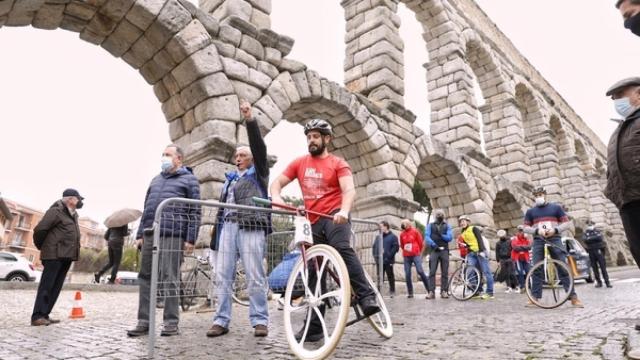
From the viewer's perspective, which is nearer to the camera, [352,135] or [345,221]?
[345,221]

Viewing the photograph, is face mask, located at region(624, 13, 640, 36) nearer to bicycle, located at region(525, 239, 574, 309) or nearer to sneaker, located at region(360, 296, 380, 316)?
sneaker, located at region(360, 296, 380, 316)

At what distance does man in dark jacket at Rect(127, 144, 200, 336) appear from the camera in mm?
3650

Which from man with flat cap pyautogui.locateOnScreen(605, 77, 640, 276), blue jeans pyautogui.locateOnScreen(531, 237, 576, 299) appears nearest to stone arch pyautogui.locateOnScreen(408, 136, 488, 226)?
blue jeans pyautogui.locateOnScreen(531, 237, 576, 299)

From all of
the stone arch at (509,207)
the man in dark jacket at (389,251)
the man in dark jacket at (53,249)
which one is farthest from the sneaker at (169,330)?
the stone arch at (509,207)

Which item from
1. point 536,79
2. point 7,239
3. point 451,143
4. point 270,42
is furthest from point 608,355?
point 7,239

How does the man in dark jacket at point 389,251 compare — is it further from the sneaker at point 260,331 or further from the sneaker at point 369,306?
the sneaker at point 369,306

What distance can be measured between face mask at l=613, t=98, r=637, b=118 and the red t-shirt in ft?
A: 6.46

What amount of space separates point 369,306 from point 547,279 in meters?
3.65

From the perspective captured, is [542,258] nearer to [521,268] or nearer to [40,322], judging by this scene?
[521,268]

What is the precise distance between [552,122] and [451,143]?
12529 millimetres

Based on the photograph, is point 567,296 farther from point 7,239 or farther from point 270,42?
point 7,239

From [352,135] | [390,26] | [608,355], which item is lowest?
[608,355]

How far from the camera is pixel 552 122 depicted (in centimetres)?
2342

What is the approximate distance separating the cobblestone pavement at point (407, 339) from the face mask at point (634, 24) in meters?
1.88
